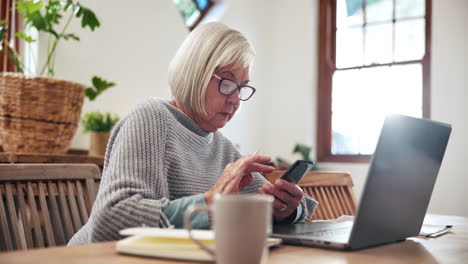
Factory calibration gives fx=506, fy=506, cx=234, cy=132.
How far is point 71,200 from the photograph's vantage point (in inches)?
45.9

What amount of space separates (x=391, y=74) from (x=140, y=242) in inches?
164

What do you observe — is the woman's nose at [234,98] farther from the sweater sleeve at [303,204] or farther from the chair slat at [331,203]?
the chair slat at [331,203]

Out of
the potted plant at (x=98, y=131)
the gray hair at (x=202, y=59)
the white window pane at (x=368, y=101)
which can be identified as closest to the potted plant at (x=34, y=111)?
the potted plant at (x=98, y=131)

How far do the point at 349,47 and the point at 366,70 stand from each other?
0.29 metres

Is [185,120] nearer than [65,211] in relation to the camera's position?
No

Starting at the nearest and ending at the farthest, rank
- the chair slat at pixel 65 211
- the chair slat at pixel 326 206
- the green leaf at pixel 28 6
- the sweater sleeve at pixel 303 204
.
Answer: the chair slat at pixel 65 211
the sweater sleeve at pixel 303 204
the chair slat at pixel 326 206
the green leaf at pixel 28 6

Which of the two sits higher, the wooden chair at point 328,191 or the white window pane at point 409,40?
the white window pane at point 409,40

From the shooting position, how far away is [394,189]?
83 centimetres

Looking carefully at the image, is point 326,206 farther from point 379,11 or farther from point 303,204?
point 379,11

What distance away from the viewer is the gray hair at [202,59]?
131cm

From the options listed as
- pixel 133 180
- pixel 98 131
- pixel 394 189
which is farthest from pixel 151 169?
pixel 98 131

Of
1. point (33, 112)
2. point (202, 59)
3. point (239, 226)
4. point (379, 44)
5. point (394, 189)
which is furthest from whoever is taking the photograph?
point (379, 44)

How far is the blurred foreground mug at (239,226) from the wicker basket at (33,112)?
1802 millimetres

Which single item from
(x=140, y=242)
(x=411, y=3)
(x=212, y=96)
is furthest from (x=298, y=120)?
(x=140, y=242)
